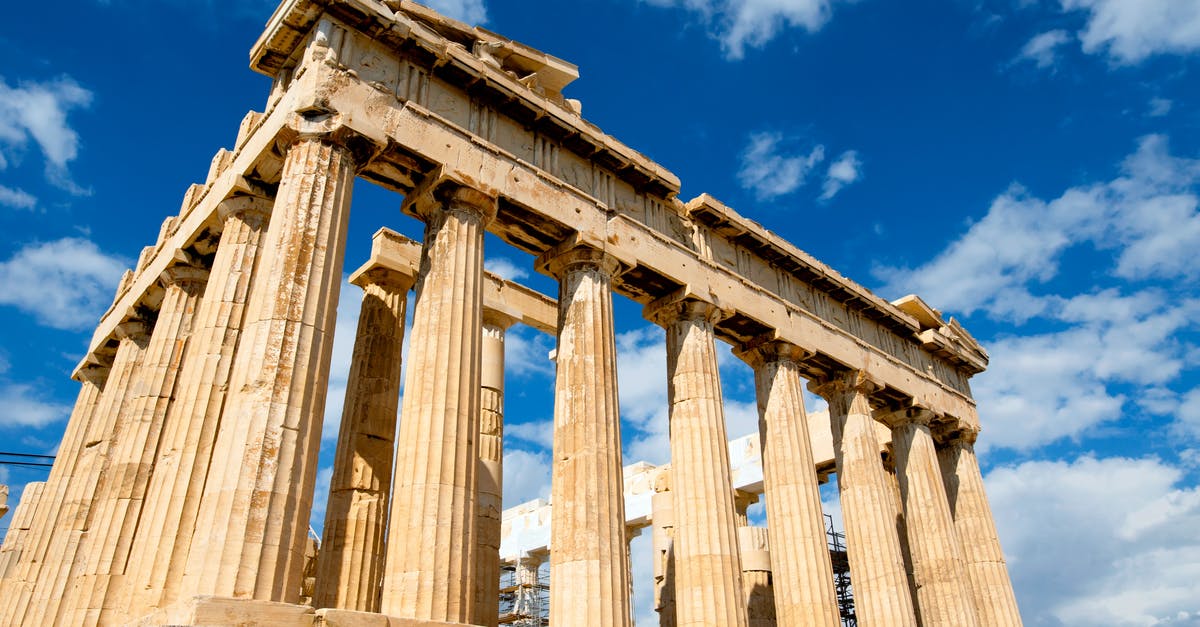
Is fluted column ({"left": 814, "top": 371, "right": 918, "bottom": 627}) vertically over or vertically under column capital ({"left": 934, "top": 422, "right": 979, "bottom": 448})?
under

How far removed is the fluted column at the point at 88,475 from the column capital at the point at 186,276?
2.88 metres

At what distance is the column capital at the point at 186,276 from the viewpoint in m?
18.8

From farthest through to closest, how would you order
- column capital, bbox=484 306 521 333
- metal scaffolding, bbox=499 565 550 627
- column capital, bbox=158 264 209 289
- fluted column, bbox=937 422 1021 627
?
metal scaffolding, bbox=499 565 550 627 → fluted column, bbox=937 422 1021 627 → column capital, bbox=484 306 521 333 → column capital, bbox=158 264 209 289

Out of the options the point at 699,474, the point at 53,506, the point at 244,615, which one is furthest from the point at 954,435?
the point at 53,506

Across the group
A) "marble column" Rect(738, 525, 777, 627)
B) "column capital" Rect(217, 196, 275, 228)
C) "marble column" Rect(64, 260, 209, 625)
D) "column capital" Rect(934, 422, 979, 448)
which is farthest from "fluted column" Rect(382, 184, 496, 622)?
"column capital" Rect(934, 422, 979, 448)

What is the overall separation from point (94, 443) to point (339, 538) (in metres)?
7.36

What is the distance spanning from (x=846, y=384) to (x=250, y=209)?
1521 cm

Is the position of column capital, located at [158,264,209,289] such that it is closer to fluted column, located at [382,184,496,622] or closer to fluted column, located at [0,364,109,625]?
fluted column, located at [0,364,109,625]

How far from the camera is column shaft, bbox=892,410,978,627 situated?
23.5m

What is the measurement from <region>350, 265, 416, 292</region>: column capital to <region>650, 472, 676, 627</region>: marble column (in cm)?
1028

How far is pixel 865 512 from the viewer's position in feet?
72.3

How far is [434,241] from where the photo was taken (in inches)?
626

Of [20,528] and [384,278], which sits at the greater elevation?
[384,278]

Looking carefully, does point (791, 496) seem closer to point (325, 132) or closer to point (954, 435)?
point (954, 435)
